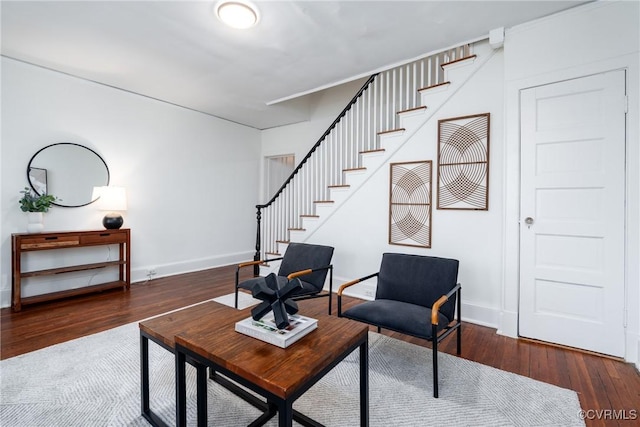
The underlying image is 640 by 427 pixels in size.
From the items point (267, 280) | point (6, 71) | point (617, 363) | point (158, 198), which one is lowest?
point (617, 363)

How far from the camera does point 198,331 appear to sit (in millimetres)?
1570

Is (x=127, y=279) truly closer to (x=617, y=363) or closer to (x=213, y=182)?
(x=213, y=182)

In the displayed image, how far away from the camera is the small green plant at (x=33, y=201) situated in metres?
3.44

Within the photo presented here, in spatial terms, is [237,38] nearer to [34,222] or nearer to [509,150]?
[509,150]

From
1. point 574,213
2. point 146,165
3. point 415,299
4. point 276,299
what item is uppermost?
point 146,165

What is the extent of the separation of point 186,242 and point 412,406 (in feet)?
14.9

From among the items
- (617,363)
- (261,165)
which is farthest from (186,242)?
(617,363)

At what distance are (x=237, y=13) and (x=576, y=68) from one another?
113 inches

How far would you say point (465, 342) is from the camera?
2.66 m

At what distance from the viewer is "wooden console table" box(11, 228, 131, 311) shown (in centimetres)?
328

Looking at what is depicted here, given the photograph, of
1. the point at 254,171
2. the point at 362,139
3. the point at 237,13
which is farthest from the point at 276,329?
the point at 254,171

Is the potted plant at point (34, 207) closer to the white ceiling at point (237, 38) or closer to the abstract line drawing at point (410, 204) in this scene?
the white ceiling at point (237, 38)

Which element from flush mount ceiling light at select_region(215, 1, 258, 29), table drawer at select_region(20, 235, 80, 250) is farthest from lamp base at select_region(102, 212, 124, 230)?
flush mount ceiling light at select_region(215, 1, 258, 29)

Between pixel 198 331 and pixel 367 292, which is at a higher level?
pixel 198 331
